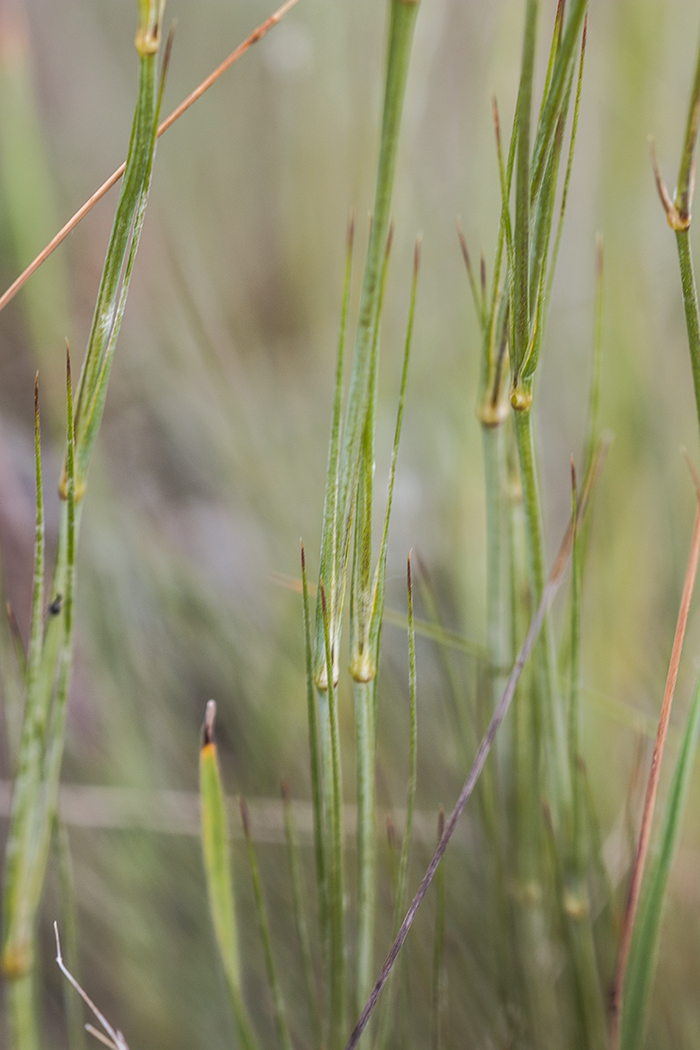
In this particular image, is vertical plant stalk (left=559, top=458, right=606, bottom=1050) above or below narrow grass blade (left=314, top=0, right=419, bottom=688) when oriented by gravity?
below

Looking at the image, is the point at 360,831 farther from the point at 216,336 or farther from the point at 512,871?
the point at 216,336

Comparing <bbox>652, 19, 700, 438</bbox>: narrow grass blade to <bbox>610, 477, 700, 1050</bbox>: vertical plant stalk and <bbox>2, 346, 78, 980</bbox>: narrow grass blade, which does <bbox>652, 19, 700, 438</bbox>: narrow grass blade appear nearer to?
<bbox>610, 477, 700, 1050</bbox>: vertical plant stalk

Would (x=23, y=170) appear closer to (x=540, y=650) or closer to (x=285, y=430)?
(x=285, y=430)

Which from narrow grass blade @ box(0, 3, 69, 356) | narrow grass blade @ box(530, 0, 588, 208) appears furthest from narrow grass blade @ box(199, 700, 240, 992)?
narrow grass blade @ box(0, 3, 69, 356)

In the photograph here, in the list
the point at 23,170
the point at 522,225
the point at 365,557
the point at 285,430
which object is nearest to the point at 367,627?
the point at 365,557

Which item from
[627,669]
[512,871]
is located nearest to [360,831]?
[512,871]

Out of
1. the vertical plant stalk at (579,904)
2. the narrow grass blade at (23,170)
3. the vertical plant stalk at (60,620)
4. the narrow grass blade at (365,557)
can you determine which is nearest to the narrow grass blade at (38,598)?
the vertical plant stalk at (60,620)
